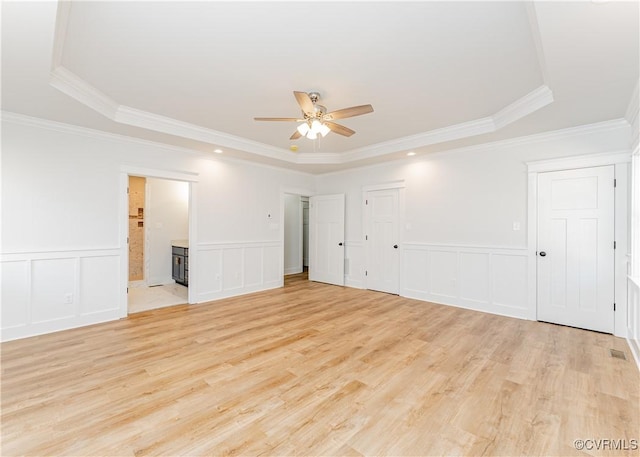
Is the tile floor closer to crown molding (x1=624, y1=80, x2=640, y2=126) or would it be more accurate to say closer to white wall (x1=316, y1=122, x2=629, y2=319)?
white wall (x1=316, y1=122, x2=629, y2=319)

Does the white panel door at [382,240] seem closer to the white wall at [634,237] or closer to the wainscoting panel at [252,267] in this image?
the wainscoting panel at [252,267]

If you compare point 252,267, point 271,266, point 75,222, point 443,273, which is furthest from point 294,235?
point 75,222

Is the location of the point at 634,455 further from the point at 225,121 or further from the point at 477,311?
the point at 225,121

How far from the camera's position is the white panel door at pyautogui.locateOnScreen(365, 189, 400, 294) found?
562 cm

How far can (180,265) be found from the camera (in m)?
6.31

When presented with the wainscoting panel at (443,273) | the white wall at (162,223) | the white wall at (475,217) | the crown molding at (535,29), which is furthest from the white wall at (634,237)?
the white wall at (162,223)

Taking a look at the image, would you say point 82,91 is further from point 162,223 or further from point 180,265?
point 180,265

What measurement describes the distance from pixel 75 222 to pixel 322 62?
3670 millimetres

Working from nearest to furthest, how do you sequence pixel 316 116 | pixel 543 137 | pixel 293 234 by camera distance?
pixel 316 116 → pixel 543 137 → pixel 293 234

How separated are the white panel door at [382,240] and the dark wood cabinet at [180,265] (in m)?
3.71

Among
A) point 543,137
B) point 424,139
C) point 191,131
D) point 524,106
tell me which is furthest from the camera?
point 424,139

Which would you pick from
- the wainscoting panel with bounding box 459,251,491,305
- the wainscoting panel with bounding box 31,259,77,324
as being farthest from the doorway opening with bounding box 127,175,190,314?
the wainscoting panel with bounding box 459,251,491,305

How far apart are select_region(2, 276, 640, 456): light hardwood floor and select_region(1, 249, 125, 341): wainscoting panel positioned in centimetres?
23

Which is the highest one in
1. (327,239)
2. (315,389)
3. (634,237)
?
(634,237)
